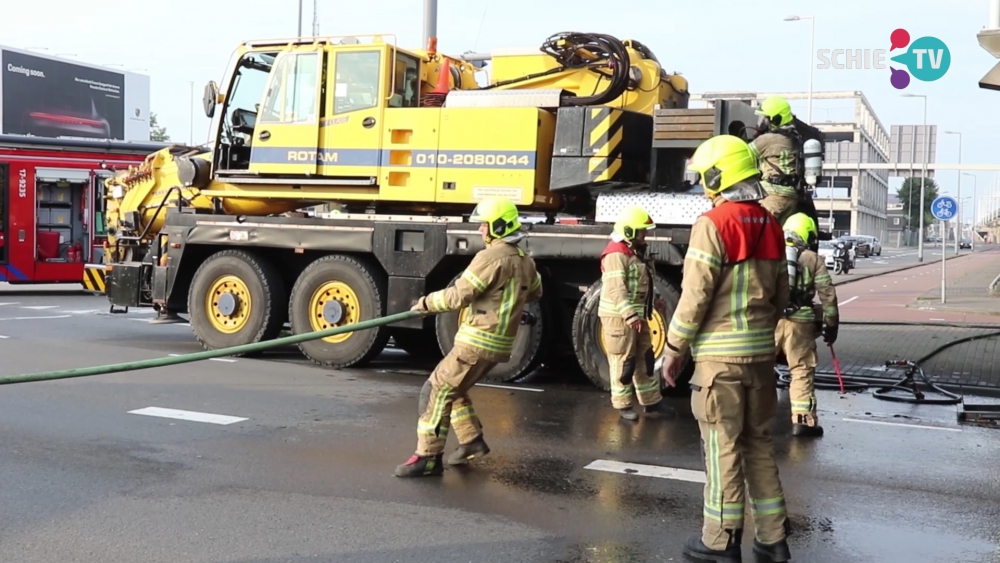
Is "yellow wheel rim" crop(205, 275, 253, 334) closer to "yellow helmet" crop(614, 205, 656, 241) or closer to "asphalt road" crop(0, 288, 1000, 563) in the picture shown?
"asphalt road" crop(0, 288, 1000, 563)

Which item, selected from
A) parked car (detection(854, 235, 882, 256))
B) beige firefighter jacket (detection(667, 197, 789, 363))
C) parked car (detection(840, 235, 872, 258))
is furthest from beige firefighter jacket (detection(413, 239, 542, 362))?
parked car (detection(854, 235, 882, 256))

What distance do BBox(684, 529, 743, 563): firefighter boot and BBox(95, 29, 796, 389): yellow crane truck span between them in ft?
15.3

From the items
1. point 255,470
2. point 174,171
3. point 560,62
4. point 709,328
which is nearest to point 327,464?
point 255,470

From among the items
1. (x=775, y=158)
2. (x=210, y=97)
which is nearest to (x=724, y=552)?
(x=775, y=158)

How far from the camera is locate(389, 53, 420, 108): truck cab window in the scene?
10.5m

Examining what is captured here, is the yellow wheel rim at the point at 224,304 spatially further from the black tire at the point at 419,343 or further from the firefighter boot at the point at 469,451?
the firefighter boot at the point at 469,451

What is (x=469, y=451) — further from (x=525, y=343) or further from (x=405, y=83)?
(x=405, y=83)

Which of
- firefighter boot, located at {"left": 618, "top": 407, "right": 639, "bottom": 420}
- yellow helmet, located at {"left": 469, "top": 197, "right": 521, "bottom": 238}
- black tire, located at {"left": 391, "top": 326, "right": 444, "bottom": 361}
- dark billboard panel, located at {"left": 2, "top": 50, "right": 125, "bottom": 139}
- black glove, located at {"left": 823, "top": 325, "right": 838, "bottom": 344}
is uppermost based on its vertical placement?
dark billboard panel, located at {"left": 2, "top": 50, "right": 125, "bottom": 139}

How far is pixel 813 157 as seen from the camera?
353 inches

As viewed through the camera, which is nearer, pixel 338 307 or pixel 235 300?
pixel 338 307

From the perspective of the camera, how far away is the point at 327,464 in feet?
21.6

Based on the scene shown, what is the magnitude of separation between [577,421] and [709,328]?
139 inches

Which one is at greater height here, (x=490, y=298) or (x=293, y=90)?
(x=293, y=90)

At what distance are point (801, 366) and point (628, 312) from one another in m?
1.35
